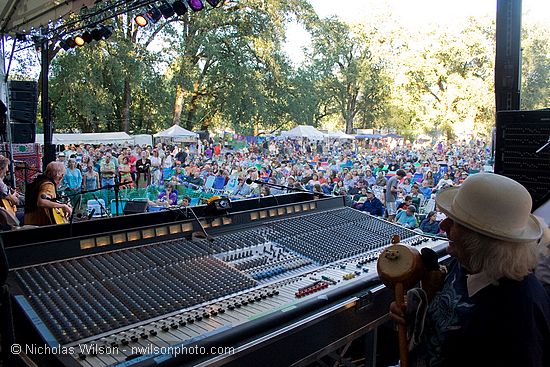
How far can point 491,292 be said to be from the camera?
1227mm

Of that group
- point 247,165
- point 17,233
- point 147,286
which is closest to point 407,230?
point 147,286

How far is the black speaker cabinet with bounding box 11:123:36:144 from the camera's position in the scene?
26.5 feet

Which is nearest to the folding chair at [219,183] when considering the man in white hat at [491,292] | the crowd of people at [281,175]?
the crowd of people at [281,175]

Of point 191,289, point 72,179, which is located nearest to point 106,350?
point 191,289

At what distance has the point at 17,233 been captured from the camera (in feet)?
6.15

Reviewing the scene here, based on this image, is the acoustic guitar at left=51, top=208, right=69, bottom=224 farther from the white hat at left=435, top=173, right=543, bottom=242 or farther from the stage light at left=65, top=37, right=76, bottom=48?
the stage light at left=65, top=37, right=76, bottom=48

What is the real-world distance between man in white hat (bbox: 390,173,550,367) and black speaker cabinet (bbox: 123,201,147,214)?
219 centimetres

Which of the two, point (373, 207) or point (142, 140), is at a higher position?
point (142, 140)

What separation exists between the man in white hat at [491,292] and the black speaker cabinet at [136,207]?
2.19 m

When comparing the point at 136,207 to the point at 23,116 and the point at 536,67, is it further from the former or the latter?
the point at 23,116

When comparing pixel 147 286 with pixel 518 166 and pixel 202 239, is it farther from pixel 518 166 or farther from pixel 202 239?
pixel 518 166

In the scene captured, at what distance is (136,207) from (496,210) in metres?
2.45

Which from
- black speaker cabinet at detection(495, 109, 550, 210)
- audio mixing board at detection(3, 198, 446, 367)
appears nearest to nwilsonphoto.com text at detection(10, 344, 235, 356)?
audio mixing board at detection(3, 198, 446, 367)

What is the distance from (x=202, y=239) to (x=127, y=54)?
16.5 meters
